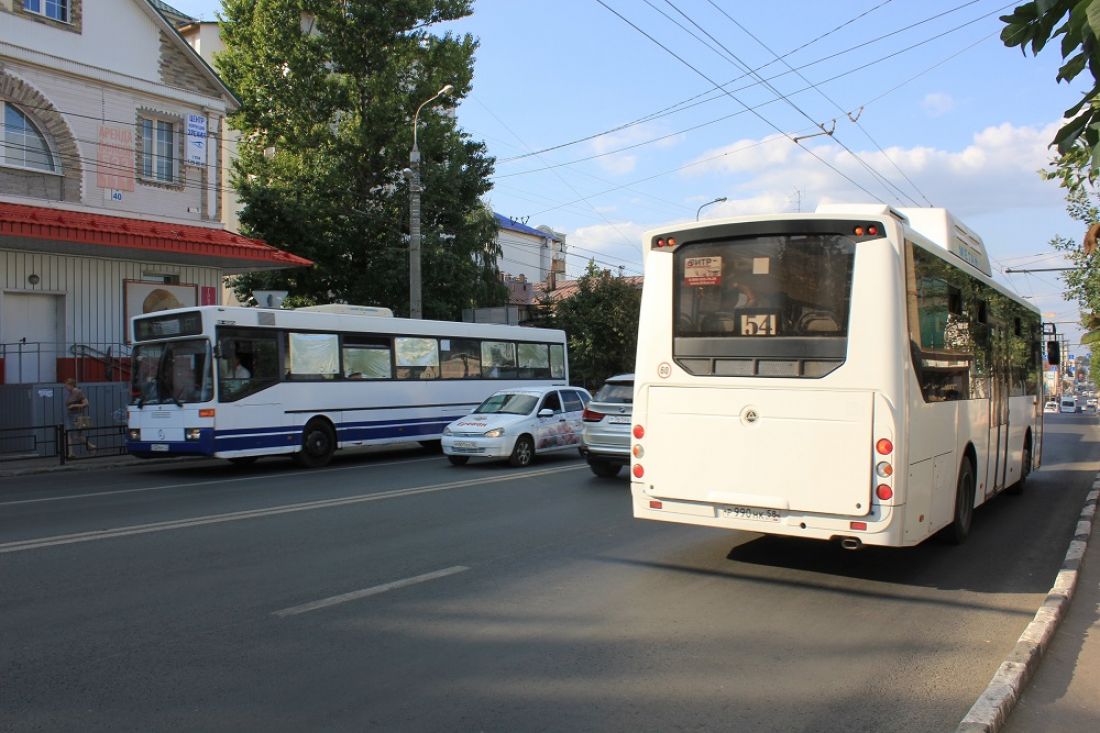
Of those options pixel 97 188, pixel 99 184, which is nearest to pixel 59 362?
pixel 97 188

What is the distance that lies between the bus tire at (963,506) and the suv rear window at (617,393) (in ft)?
20.7

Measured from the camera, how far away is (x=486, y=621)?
6.18 meters

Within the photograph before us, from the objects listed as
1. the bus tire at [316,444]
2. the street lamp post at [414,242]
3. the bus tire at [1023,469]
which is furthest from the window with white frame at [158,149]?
the bus tire at [1023,469]

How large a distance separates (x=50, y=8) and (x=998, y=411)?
899 inches

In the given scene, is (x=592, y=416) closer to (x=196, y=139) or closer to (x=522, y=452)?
(x=522, y=452)

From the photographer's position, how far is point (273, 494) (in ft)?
42.8

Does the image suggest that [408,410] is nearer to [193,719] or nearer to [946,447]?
[946,447]

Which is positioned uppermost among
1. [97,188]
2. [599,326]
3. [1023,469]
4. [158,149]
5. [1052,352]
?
[158,149]

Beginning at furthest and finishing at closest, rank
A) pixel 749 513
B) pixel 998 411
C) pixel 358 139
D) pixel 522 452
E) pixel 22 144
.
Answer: pixel 358 139, pixel 22 144, pixel 522 452, pixel 998 411, pixel 749 513

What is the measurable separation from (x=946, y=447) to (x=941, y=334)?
1030mm

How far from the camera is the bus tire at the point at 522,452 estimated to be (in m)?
16.9

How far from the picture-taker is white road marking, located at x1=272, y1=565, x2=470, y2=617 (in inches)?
251

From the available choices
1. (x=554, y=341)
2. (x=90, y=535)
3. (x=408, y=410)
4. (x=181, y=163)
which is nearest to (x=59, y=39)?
(x=181, y=163)

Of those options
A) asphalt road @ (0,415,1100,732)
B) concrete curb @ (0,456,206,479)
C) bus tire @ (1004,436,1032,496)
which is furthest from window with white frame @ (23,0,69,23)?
bus tire @ (1004,436,1032,496)
